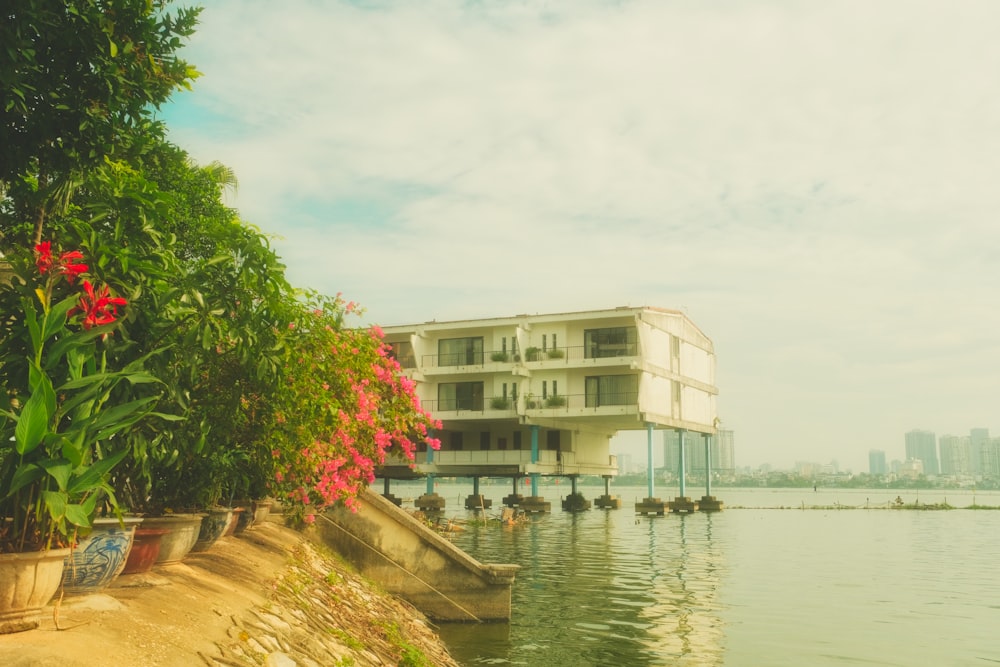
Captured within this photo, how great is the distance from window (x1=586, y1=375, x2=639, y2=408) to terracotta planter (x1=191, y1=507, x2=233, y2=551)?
127 ft

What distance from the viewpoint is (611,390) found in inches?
1919

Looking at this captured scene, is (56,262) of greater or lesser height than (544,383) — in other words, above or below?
below

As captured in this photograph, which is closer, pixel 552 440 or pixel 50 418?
pixel 50 418

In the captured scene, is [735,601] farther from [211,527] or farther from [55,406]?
[55,406]

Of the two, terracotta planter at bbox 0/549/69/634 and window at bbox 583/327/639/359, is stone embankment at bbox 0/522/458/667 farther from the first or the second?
window at bbox 583/327/639/359

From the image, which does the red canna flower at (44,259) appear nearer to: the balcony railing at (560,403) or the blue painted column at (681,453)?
the balcony railing at (560,403)

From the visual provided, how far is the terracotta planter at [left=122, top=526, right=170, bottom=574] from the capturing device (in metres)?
7.54

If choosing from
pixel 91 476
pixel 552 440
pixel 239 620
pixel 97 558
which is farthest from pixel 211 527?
pixel 552 440

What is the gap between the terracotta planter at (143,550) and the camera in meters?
7.54

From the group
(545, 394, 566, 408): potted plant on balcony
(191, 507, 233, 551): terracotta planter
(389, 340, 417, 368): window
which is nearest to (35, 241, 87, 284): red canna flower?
(191, 507, 233, 551): terracotta planter

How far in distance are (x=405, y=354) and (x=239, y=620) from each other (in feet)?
157

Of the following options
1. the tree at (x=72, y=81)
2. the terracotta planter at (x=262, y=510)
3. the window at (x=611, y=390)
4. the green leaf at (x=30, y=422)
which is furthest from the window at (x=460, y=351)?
the green leaf at (x=30, y=422)

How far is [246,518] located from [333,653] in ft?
16.0

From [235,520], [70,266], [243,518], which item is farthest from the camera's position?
[243,518]
